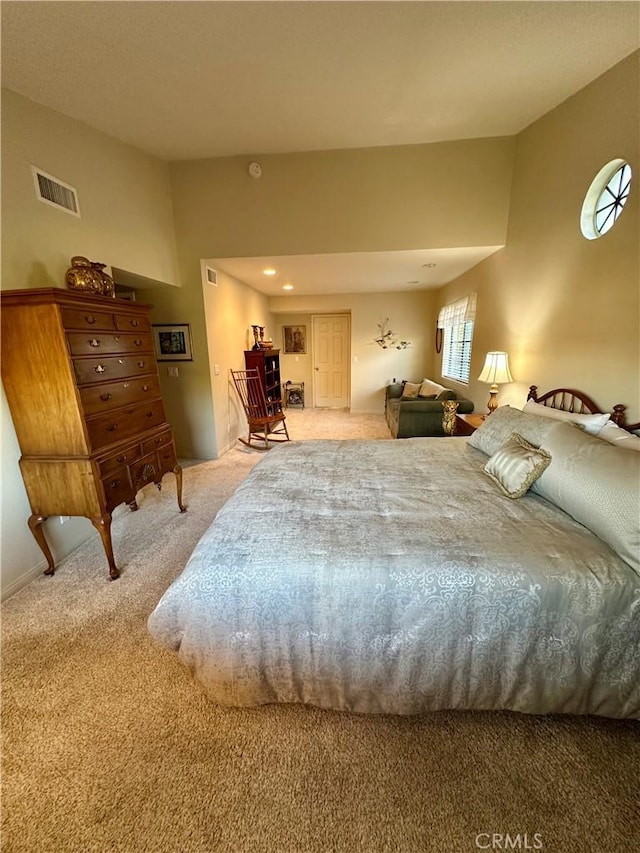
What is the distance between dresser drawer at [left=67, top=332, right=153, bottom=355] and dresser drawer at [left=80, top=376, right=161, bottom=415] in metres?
0.20

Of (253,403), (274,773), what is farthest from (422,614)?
(253,403)

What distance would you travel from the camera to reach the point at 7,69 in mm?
1746

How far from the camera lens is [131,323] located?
2168 mm

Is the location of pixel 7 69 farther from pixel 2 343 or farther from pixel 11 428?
pixel 11 428

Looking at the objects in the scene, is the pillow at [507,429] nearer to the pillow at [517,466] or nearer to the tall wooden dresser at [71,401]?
the pillow at [517,466]

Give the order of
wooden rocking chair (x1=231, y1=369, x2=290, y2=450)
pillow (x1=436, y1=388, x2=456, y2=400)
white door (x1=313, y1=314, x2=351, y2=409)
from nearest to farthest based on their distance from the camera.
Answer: pillow (x1=436, y1=388, x2=456, y2=400), wooden rocking chair (x1=231, y1=369, x2=290, y2=450), white door (x1=313, y1=314, x2=351, y2=409)

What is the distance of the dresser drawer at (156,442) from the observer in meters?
2.22

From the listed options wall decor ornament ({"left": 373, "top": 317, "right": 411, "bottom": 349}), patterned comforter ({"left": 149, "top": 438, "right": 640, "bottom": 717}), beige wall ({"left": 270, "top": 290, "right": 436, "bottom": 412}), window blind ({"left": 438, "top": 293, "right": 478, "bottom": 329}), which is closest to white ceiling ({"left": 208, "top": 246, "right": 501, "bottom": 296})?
window blind ({"left": 438, "top": 293, "right": 478, "bottom": 329})

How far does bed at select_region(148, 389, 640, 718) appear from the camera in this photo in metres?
0.99

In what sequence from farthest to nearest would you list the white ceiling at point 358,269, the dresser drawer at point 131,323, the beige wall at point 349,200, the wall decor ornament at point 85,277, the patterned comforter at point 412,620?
the white ceiling at point 358,269 < the beige wall at point 349,200 < the dresser drawer at point 131,323 < the wall decor ornament at point 85,277 < the patterned comforter at point 412,620

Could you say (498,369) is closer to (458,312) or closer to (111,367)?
(458,312)

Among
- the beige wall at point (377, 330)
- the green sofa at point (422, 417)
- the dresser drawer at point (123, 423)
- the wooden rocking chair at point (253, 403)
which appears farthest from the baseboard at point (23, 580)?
the beige wall at point (377, 330)

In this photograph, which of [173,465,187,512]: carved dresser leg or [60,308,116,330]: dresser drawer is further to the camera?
[173,465,187,512]: carved dresser leg

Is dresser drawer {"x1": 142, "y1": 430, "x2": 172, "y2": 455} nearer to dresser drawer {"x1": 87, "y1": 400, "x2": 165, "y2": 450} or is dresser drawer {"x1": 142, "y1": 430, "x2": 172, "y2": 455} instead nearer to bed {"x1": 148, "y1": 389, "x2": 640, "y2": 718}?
dresser drawer {"x1": 87, "y1": 400, "x2": 165, "y2": 450}
